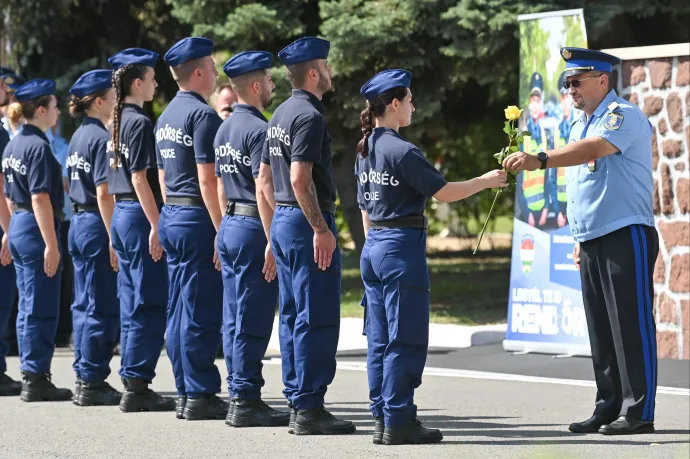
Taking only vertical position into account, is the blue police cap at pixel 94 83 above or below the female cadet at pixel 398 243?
above

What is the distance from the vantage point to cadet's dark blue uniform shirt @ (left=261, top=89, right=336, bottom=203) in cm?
759

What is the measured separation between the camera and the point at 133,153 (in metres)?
8.81

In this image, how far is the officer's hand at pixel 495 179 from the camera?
23.5ft

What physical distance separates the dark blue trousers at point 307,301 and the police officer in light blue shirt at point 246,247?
0.31 meters

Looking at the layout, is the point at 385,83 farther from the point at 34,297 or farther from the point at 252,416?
the point at 34,297

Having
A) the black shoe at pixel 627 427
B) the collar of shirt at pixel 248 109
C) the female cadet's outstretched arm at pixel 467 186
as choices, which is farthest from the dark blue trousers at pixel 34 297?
the black shoe at pixel 627 427

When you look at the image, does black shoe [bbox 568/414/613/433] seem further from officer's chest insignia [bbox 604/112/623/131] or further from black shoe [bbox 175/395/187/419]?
black shoe [bbox 175/395/187/419]

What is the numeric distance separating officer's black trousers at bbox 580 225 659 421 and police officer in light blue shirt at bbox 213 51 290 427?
1.90 m

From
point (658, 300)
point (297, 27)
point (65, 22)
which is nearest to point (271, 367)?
point (658, 300)

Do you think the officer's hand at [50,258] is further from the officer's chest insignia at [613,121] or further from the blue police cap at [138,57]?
the officer's chest insignia at [613,121]

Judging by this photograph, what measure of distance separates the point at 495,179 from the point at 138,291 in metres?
2.81

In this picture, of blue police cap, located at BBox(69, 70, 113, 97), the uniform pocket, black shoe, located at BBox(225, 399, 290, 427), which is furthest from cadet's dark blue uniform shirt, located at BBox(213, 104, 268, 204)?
blue police cap, located at BBox(69, 70, 113, 97)

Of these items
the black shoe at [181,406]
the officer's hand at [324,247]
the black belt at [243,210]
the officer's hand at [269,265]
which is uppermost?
the black belt at [243,210]

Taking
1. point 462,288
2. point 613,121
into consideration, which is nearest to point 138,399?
point 613,121
